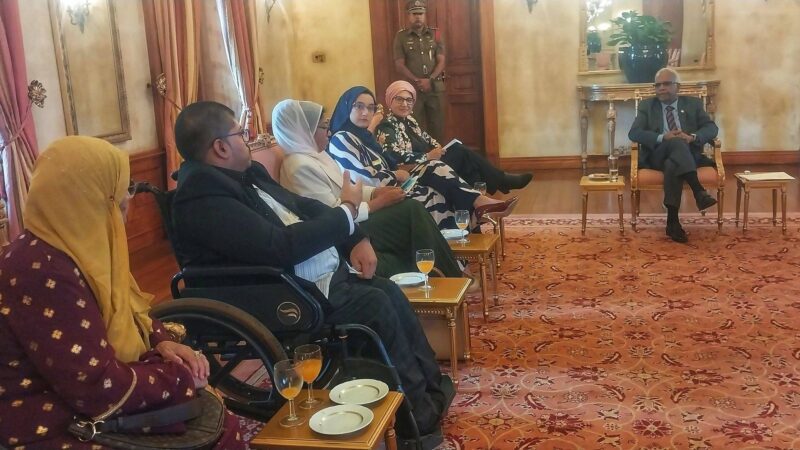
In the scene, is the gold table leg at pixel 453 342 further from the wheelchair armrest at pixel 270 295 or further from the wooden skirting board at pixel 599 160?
the wooden skirting board at pixel 599 160

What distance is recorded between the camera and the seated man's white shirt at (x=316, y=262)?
236cm

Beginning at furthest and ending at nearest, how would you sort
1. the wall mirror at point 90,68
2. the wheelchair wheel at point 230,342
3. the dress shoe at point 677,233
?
the dress shoe at point 677,233 < the wall mirror at point 90,68 < the wheelchair wheel at point 230,342

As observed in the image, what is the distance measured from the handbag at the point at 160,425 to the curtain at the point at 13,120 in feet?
8.53

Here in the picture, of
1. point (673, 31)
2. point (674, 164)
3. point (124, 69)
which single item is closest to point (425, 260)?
point (674, 164)

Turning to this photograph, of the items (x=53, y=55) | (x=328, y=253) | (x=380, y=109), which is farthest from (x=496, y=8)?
(x=328, y=253)

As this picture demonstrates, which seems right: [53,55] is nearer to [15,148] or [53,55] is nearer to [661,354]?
[15,148]

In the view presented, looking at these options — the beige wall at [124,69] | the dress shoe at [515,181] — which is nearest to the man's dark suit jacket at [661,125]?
the dress shoe at [515,181]

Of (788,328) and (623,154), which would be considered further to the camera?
(623,154)

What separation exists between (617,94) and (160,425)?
6.50 metres

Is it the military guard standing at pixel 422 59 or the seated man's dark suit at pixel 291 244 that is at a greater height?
the military guard standing at pixel 422 59

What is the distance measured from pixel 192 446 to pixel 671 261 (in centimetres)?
354

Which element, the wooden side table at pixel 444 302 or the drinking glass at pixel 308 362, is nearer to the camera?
the drinking glass at pixel 308 362

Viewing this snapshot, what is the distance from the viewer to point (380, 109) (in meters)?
4.93

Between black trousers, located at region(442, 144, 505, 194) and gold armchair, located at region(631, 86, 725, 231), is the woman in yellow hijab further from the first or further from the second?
gold armchair, located at region(631, 86, 725, 231)
